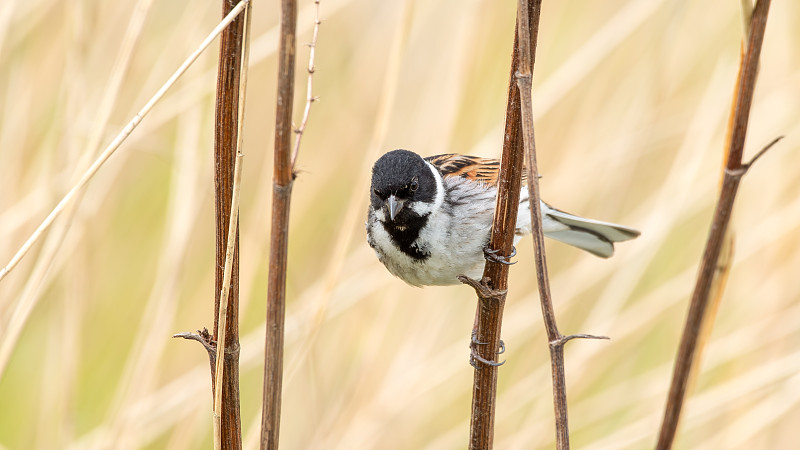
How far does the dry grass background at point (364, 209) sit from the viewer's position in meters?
2.60

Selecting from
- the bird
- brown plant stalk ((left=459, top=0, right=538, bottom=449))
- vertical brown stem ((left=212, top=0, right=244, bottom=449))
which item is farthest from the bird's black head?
vertical brown stem ((left=212, top=0, right=244, bottom=449))

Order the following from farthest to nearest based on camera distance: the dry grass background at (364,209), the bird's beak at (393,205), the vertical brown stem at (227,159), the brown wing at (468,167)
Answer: the brown wing at (468,167), the dry grass background at (364,209), the bird's beak at (393,205), the vertical brown stem at (227,159)

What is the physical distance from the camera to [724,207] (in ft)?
4.46

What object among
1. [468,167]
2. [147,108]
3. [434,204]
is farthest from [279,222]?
[468,167]

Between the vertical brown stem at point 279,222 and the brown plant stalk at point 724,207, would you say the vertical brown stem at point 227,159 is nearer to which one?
the vertical brown stem at point 279,222

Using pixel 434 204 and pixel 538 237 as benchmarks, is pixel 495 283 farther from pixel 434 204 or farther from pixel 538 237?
pixel 434 204

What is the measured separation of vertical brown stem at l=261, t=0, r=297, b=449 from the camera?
1.17m

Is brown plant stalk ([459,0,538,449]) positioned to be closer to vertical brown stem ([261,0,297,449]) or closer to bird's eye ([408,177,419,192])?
vertical brown stem ([261,0,297,449])

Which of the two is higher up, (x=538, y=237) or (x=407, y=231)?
(x=407, y=231)

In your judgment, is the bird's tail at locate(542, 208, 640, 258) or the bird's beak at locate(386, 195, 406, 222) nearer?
the bird's beak at locate(386, 195, 406, 222)

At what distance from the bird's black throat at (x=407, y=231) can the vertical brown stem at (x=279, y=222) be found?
1.20m

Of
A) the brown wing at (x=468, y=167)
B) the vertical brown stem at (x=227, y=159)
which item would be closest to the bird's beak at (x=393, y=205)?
the brown wing at (x=468, y=167)

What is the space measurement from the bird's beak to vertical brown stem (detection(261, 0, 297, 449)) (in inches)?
46.1

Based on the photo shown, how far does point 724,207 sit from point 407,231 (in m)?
1.26
